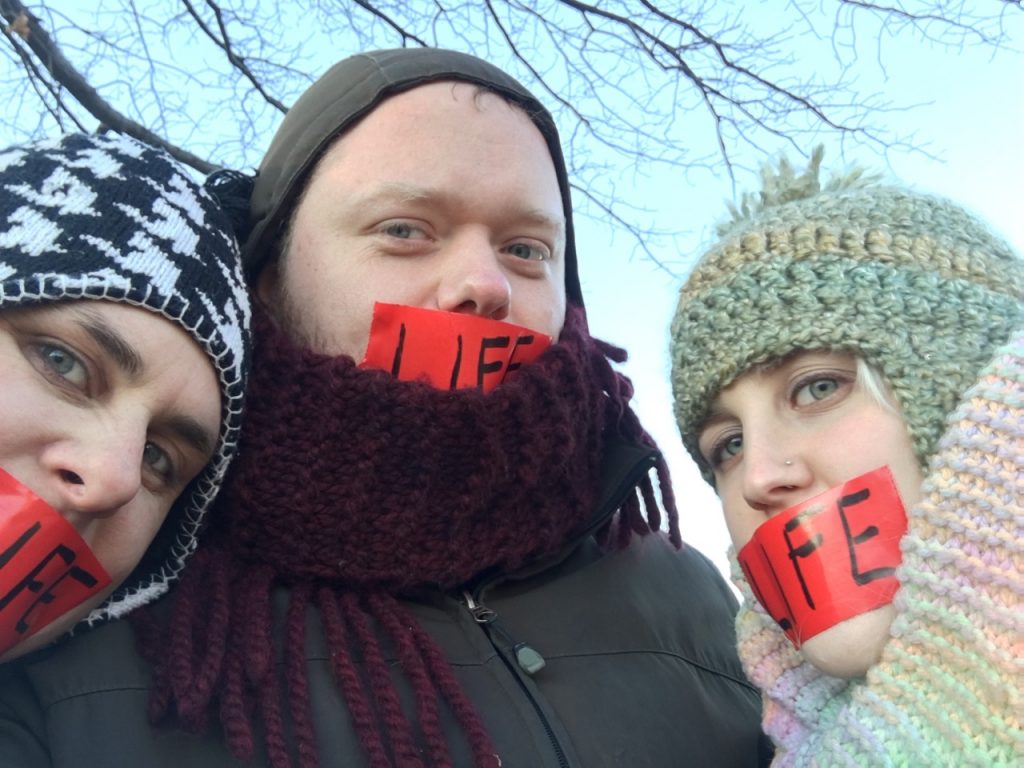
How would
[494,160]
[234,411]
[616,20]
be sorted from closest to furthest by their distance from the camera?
[234,411] → [494,160] → [616,20]

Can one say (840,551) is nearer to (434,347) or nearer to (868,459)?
(868,459)

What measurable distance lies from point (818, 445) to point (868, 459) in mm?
77

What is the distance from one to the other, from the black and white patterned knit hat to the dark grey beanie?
0.27 metres

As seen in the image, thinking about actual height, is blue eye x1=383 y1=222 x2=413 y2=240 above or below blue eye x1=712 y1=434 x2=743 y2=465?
above

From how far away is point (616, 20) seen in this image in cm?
335

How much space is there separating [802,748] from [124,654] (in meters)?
1.07

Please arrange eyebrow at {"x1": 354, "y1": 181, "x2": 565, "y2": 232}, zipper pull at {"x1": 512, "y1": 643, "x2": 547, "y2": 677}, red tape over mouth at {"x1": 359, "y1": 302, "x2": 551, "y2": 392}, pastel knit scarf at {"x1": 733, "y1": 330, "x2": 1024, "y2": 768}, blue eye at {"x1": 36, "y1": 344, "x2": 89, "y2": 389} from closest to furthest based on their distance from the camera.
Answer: pastel knit scarf at {"x1": 733, "y1": 330, "x2": 1024, "y2": 768}, blue eye at {"x1": 36, "y1": 344, "x2": 89, "y2": 389}, zipper pull at {"x1": 512, "y1": 643, "x2": 547, "y2": 677}, red tape over mouth at {"x1": 359, "y1": 302, "x2": 551, "y2": 392}, eyebrow at {"x1": 354, "y1": 181, "x2": 565, "y2": 232}

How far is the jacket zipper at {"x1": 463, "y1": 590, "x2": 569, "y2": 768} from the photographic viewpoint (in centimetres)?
156

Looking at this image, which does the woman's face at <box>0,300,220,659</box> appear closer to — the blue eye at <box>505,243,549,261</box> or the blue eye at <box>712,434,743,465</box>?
the blue eye at <box>505,243,549,261</box>

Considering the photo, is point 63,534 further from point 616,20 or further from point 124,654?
point 616,20

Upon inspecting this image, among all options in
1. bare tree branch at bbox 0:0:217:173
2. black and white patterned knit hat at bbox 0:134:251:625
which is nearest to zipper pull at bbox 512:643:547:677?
black and white patterned knit hat at bbox 0:134:251:625

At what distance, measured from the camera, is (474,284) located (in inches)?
71.8

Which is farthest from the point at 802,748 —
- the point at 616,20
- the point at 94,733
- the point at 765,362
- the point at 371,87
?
the point at 616,20

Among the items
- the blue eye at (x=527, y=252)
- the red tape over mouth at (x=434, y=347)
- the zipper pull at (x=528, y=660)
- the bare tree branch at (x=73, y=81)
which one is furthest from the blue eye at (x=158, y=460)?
the bare tree branch at (x=73, y=81)
